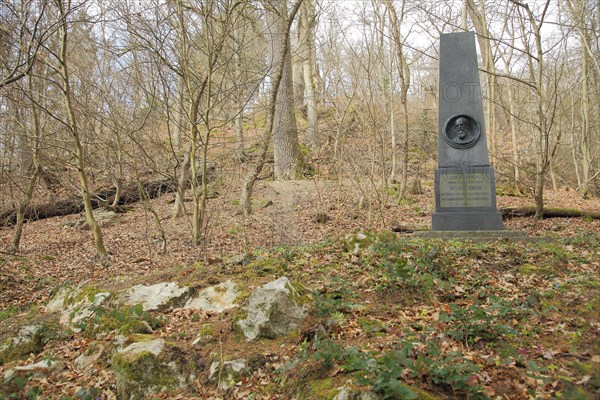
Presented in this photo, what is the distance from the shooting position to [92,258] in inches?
336

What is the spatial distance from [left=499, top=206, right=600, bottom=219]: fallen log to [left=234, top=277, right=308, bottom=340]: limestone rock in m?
7.18

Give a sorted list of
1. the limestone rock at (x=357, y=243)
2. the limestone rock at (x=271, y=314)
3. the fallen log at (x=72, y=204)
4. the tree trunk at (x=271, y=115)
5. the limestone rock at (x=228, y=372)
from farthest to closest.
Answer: the fallen log at (x=72, y=204) < the tree trunk at (x=271, y=115) < the limestone rock at (x=357, y=243) < the limestone rock at (x=271, y=314) < the limestone rock at (x=228, y=372)

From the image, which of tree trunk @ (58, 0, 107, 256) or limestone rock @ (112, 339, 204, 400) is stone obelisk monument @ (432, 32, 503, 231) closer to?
limestone rock @ (112, 339, 204, 400)

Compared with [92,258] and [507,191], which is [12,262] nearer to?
[92,258]

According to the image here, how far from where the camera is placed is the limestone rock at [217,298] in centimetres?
468

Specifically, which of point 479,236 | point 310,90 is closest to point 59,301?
point 479,236

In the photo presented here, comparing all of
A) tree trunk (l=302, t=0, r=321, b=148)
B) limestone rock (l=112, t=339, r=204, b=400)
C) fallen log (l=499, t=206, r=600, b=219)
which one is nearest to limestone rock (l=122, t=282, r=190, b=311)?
limestone rock (l=112, t=339, r=204, b=400)

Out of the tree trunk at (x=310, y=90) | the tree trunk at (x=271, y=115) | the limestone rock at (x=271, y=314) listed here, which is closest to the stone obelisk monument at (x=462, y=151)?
the tree trunk at (x=271, y=115)

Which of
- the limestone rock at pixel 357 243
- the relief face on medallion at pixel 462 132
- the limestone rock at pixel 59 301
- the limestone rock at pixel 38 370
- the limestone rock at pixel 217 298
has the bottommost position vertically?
the limestone rock at pixel 38 370

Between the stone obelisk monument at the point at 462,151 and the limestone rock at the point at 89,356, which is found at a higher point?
the stone obelisk monument at the point at 462,151

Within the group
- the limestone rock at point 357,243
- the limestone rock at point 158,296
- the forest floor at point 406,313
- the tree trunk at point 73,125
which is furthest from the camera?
the tree trunk at point 73,125

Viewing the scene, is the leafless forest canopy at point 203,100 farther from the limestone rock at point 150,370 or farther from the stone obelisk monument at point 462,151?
the limestone rock at point 150,370

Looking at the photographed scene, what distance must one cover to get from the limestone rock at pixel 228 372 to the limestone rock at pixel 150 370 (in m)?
0.18

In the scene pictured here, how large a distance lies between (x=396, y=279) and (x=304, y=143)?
44.0 ft
